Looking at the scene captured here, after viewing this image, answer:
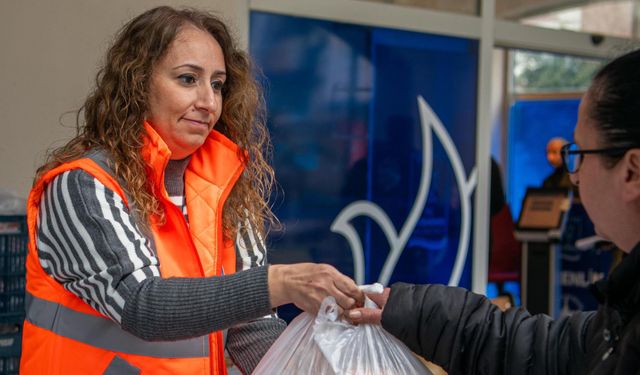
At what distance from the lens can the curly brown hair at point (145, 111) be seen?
193 centimetres

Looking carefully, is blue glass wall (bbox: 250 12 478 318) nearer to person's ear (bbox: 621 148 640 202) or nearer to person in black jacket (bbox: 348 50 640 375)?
person in black jacket (bbox: 348 50 640 375)

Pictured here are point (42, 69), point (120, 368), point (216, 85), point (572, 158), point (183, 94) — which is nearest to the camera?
point (572, 158)

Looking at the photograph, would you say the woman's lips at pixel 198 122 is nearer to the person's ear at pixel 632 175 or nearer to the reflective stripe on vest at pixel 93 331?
the reflective stripe on vest at pixel 93 331

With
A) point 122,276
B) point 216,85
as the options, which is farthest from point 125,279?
point 216,85

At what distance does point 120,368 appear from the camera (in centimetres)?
186

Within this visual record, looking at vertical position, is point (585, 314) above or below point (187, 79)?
below

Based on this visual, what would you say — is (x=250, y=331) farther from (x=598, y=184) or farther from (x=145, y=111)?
(x=598, y=184)

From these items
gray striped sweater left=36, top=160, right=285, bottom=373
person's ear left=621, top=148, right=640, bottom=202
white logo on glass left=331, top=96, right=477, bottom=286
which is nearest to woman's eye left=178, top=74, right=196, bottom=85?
gray striped sweater left=36, top=160, right=285, bottom=373

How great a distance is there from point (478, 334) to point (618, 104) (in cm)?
56

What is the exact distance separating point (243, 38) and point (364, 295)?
95.5 inches

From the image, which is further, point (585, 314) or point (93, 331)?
point (93, 331)

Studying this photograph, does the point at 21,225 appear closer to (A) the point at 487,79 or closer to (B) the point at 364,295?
(B) the point at 364,295

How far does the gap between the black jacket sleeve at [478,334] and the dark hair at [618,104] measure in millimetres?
455

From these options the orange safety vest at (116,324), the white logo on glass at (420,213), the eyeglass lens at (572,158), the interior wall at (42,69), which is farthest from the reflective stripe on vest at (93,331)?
the white logo on glass at (420,213)
